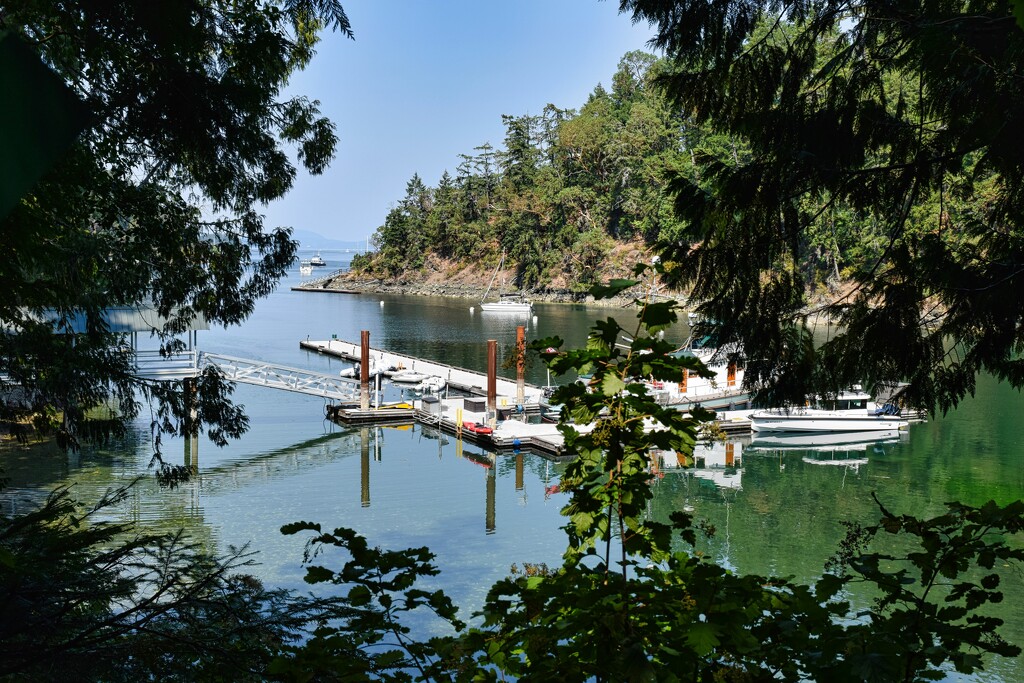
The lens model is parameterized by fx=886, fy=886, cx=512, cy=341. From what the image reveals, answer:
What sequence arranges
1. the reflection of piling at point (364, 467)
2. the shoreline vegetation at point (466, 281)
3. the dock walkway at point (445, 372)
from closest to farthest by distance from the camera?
the reflection of piling at point (364, 467) < the dock walkway at point (445, 372) < the shoreline vegetation at point (466, 281)

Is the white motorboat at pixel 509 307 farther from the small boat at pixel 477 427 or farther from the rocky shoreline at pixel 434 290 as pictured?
the small boat at pixel 477 427

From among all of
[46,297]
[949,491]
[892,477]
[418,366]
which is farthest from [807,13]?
[418,366]

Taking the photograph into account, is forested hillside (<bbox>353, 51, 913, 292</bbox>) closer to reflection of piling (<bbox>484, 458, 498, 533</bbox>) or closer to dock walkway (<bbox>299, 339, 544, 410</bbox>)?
dock walkway (<bbox>299, 339, 544, 410</bbox>)

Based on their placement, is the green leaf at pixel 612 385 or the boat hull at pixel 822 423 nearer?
the green leaf at pixel 612 385

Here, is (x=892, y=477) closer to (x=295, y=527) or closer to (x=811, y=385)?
(x=811, y=385)

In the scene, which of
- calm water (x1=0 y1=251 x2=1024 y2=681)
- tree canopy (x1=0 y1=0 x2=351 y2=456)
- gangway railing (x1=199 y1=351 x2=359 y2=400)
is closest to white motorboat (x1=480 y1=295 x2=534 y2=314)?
gangway railing (x1=199 y1=351 x2=359 y2=400)

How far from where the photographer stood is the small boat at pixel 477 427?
63.2 feet

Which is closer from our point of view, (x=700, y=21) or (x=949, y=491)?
(x=700, y=21)

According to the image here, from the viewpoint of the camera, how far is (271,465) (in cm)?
1720

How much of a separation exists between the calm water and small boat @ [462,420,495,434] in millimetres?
546

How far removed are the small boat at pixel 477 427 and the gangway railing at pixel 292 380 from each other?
165 inches

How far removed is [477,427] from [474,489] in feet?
12.1

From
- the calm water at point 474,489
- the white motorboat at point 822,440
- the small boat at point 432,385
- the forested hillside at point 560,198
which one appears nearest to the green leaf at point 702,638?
the calm water at point 474,489

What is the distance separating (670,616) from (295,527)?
1002 millimetres
